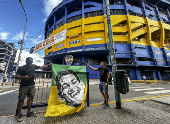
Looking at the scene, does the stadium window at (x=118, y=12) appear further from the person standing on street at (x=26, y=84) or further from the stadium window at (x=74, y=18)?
the person standing on street at (x=26, y=84)

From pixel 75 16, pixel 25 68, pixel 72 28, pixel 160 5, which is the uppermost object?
pixel 160 5

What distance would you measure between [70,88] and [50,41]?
16.7ft

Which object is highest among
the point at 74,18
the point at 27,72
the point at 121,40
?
the point at 74,18

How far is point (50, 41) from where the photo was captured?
6.16 meters

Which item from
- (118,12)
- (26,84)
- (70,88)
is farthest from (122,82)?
(118,12)

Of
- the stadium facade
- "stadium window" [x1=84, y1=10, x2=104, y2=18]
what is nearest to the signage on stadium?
the stadium facade

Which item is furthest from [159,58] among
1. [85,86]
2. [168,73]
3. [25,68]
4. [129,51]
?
[25,68]

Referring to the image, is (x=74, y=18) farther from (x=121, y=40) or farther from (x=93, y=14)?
(x=121, y=40)

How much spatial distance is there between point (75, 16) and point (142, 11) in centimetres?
1875

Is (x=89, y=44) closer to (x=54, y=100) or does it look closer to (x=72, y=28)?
(x=72, y=28)

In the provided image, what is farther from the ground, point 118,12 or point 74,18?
point 118,12

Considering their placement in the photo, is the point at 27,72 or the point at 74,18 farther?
the point at 74,18

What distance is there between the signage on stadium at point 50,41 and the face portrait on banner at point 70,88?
3.89 meters

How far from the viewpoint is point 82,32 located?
19.0 meters
